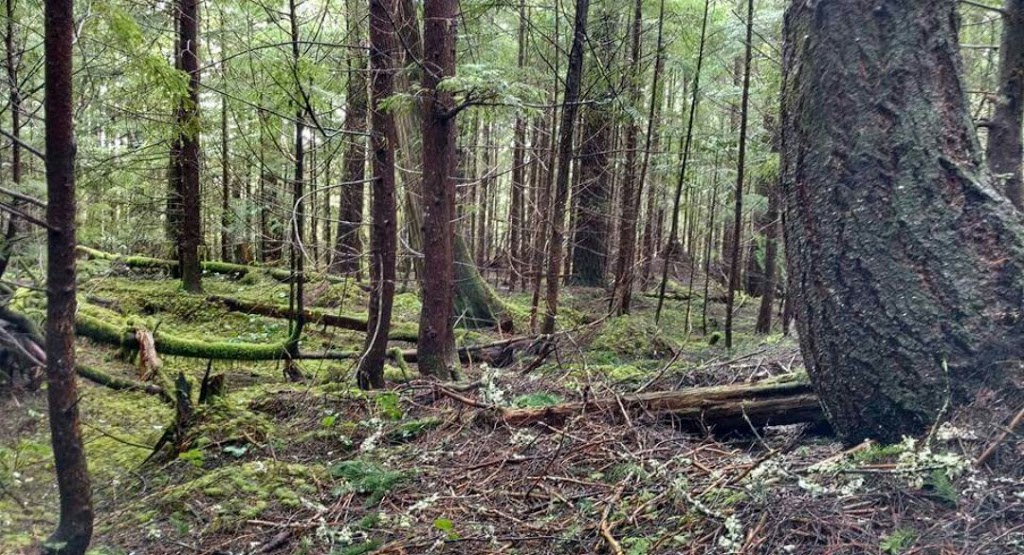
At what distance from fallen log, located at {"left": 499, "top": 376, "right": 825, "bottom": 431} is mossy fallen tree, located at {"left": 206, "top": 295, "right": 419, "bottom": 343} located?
12.1 ft

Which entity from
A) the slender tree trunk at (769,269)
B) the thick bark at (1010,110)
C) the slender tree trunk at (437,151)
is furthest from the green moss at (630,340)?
the thick bark at (1010,110)

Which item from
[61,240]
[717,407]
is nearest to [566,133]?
[717,407]

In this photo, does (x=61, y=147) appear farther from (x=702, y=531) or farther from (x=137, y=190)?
(x=137, y=190)

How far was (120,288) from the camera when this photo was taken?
11.4m

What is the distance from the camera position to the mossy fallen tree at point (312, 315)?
8.46m

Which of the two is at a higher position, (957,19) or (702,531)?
(957,19)

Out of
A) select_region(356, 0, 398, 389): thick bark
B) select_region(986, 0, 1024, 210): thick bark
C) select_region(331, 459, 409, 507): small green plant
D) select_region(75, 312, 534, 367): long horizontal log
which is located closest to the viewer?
select_region(331, 459, 409, 507): small green plant

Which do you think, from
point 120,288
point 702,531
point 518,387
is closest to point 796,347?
point 518,387

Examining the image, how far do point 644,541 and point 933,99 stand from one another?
2.47m

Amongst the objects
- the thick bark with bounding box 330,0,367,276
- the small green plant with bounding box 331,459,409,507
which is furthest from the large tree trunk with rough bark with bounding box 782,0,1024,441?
the thick bark with bounding box 330,0,367,276

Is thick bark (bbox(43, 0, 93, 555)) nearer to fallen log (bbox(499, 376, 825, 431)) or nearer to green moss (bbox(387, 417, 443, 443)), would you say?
green moss (bbox(387, 417, 443, 443))

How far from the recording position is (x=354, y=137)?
997cm

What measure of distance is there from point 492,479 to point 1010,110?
526 centimetres

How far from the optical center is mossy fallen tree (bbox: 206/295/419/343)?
846cm
